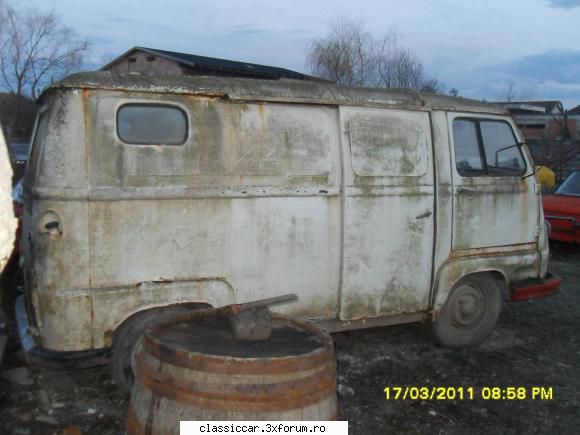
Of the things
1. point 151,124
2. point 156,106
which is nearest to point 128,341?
point 151,124

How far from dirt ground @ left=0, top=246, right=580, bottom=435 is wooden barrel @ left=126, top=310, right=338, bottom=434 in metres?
1.65

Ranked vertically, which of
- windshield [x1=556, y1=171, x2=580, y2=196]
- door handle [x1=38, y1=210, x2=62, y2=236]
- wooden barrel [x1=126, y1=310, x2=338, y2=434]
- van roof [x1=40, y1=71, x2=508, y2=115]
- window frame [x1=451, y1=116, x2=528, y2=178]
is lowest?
wooden barrel [x1=126, y1=310, x2=338, y2=434]

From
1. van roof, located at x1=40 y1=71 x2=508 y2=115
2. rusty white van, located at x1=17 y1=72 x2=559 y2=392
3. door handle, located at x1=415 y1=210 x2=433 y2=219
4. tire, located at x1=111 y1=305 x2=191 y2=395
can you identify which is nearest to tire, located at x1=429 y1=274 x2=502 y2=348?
rusty white van, located at x1=17 y1=72 x2=559 y2=392

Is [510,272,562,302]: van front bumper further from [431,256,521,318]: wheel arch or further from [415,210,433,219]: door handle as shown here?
[415,210,433,219]: door handle

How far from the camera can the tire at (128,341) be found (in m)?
3.85

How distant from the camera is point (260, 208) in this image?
4.16 m

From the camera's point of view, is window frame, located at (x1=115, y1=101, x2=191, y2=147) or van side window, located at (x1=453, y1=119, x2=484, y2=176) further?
van side window, located at (x1=453, y1=119, x2=484, y2=176)

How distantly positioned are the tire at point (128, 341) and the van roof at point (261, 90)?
153cm

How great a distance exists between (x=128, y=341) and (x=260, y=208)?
1.31 metres

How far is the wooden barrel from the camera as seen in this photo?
2172 millimetres

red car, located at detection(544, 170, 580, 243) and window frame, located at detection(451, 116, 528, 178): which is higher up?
window frame, located at detection(451, 116, 528, 178)

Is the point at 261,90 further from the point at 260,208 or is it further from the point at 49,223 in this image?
the point at 49,223

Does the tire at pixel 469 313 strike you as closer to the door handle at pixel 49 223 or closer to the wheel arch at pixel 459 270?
the wheel arch at pixel 459 270

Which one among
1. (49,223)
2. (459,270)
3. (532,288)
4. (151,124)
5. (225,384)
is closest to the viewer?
(225,384)
